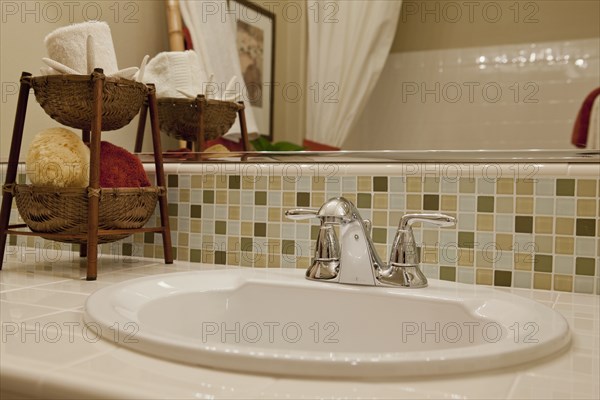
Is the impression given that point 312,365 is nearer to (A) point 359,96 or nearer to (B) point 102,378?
(B) point 102,378

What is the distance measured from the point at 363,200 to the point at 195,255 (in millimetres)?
342

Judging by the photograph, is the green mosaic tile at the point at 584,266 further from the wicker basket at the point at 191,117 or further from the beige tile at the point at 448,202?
the wicker basket at the point at 191,117

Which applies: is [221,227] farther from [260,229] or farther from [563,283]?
[563,283]

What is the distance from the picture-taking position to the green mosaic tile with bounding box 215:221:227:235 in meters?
1.10

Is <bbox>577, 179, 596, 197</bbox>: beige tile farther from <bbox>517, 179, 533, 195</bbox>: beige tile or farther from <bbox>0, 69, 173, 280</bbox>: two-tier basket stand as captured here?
<bbox>0, 69, 173, 280</bbox>: two-tier basket stand

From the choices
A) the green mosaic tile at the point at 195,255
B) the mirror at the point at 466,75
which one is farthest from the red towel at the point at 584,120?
the green mosaic tile at the point at 195,255

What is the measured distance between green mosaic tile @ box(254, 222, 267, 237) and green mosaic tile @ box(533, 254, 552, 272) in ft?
1.46

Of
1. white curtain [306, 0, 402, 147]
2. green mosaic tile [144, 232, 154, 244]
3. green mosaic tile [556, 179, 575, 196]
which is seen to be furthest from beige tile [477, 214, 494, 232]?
green mosaic tile [144, 232, 154, 244]

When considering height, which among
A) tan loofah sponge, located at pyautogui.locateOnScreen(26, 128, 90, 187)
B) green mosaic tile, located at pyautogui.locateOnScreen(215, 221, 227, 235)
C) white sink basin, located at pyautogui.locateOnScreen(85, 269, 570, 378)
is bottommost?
white sink basin, located at pyautogui.locateOnScreen(85, 269, 570, 378)

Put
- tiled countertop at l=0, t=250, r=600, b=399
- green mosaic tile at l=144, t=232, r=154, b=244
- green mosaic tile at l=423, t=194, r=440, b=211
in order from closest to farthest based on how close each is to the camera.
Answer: tiled countertop at l=0, t=250, r=600, b=399 → green mosaic tile at l=423, t=194, r=440, b=211 → green mosaic tile at l=144, t=232, r=154, b=244

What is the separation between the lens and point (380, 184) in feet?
3.22

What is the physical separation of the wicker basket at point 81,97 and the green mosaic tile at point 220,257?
293 millimetres

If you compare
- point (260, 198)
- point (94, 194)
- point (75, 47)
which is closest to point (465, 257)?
point (260, 198)

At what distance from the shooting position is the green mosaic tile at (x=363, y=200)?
99cm
